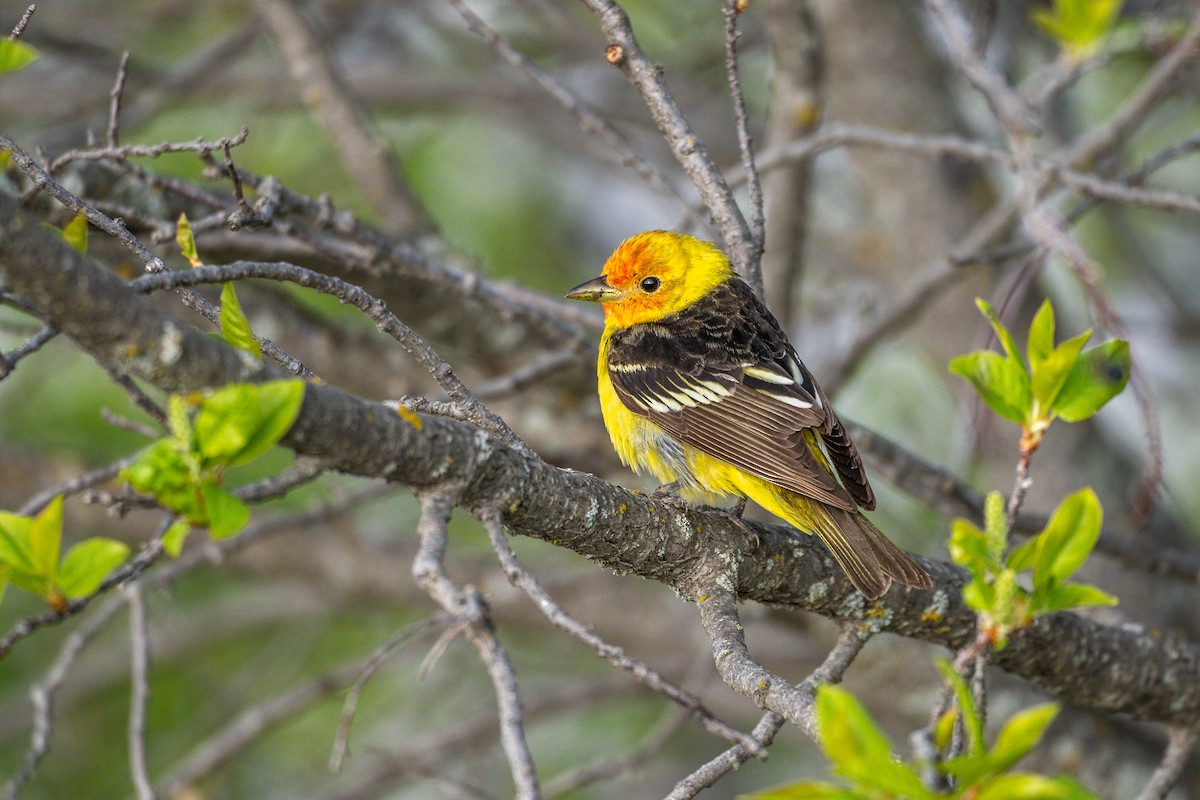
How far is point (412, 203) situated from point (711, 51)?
260 centimetres

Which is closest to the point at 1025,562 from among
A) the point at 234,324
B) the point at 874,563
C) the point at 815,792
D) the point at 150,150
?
the point at 815,792

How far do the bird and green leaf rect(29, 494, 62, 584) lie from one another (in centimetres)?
182

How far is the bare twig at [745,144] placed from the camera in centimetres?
293

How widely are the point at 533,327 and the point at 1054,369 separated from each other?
2.27 meters

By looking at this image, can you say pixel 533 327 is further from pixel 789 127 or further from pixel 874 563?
pixel 874 563

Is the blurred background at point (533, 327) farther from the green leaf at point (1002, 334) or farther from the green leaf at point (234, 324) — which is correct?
the green leaf at point (234, 324)

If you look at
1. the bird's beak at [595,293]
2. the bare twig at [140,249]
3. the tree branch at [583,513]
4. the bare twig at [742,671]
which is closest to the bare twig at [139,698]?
the bare twig at [140,249]

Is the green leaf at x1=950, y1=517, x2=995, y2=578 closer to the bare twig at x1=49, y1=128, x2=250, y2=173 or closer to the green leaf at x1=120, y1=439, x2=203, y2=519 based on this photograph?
the green leaf at x1=120, y1=439, x2=203, y2=519

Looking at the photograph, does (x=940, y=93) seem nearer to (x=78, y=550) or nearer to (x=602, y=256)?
(x=602, y=256)

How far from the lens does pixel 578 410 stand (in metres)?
5.29

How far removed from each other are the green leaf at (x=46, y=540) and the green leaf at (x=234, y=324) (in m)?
0.43

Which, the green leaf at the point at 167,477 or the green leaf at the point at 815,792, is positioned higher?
the green leaf at the point at 167,477

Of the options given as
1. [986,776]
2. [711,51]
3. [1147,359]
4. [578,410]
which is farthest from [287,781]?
[1147,359]

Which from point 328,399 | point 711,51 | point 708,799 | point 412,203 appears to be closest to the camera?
point 328,399
